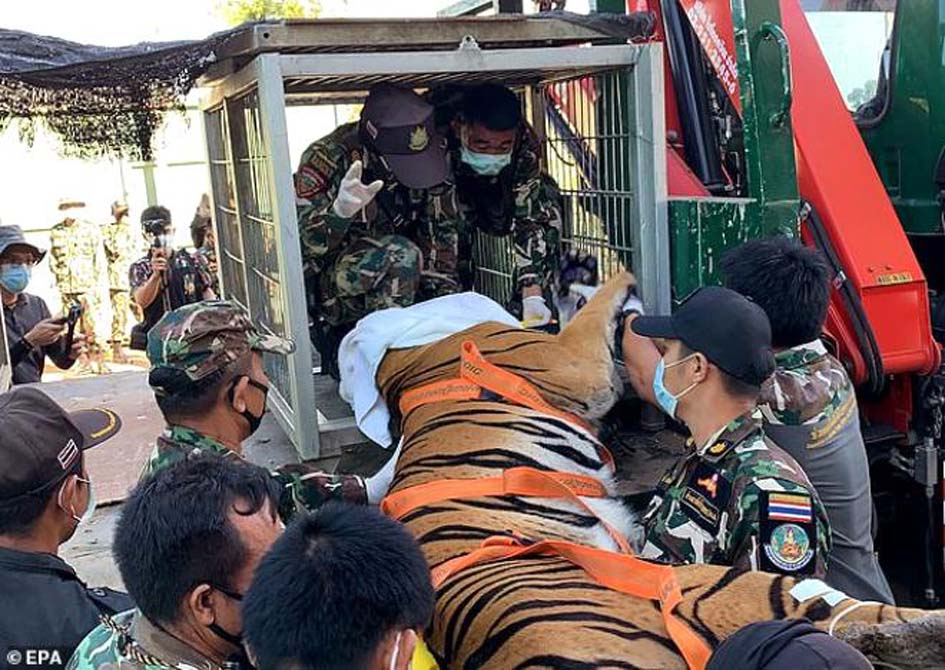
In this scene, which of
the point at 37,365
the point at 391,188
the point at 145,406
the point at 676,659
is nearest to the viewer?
the point at 676,659

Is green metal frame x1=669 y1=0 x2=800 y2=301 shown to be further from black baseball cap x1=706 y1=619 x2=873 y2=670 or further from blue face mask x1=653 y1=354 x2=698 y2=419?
black baseball cap x1=706 y1=619 x2=873 y2=670

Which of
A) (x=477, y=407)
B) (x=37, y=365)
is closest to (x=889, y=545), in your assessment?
(x=477, y=407)

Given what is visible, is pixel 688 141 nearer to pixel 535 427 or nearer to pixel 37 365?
pixel 535 427

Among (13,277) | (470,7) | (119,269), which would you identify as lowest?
(119,269)

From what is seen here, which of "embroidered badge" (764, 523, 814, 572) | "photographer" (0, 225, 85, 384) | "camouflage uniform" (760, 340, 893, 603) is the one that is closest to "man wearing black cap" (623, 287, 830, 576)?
"embroidered badge" (764, 523, 814, 572)

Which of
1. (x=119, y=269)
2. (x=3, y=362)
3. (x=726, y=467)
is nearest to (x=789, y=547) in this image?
(x=726, y=467)

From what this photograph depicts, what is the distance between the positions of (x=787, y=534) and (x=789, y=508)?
0.05m

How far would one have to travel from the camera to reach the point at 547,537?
1.95m

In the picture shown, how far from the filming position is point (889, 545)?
3533 mm

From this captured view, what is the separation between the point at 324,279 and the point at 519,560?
5.41ft

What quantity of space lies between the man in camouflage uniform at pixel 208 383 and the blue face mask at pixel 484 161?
4.40 ft

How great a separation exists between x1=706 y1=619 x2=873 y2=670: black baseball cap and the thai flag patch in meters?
0.51

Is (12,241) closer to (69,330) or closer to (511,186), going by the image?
(69,330)

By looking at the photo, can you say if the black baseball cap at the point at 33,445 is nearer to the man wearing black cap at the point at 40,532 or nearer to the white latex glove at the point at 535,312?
the man wearing black cap at the point at 40,532
